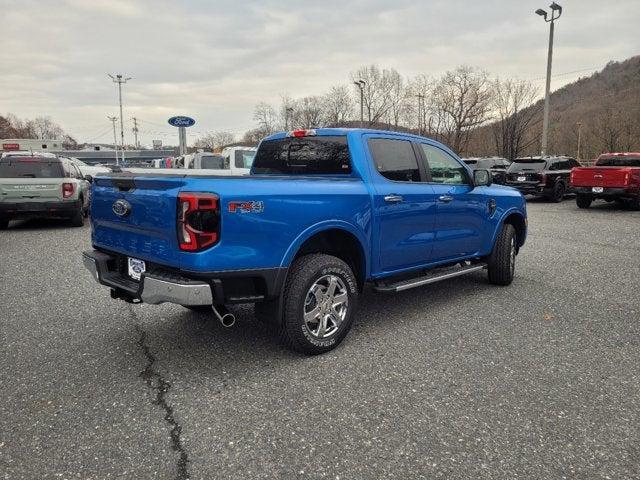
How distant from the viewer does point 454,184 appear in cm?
518

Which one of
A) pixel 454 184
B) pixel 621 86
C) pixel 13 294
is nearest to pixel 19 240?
pixel 13 294

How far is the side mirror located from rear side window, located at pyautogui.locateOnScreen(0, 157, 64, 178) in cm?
916

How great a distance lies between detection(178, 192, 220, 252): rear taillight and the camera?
307 centimetres

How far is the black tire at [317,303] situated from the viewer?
11.7 feet

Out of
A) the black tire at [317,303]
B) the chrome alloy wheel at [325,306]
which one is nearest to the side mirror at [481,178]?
the black tire at [317,303]

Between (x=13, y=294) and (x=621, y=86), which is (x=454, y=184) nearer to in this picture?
(x=13, y=294)

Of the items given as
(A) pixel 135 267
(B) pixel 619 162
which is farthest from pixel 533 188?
(A) pixel 135 267

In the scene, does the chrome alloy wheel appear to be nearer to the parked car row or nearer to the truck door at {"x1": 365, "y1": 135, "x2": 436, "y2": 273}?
the truck door at {"x1": 365, "y1": 135, "x2": 436, "y2": 273}

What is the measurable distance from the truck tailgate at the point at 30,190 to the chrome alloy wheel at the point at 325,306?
8899mm

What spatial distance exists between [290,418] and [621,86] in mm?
121401

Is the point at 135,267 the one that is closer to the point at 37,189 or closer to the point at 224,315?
the point at 224,315

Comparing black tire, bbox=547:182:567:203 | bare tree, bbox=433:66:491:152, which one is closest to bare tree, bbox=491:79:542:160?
bare tree, bbox=433:66:491:152

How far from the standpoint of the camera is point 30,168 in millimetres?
10641

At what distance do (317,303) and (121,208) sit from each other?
162 cm
